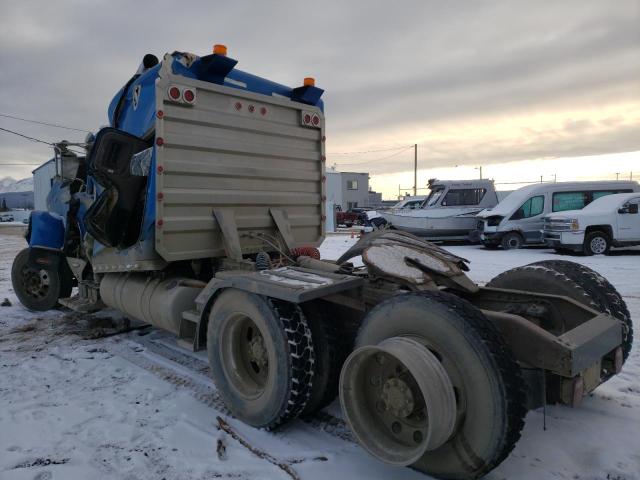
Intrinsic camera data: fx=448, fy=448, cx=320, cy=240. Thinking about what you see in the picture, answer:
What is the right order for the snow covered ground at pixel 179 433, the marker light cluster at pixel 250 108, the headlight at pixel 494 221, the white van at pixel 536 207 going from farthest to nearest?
the headlight at pixel 494 221
the white van at pixel 536 207
the marker light cluster at pixel 250 108
the snow covered ground at pixel 179 433

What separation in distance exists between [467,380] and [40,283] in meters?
6.75

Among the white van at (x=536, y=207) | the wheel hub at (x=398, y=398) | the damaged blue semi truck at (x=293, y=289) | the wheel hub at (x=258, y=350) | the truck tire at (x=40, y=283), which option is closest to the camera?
the damaged blue semi truck at (x=293, y=289)

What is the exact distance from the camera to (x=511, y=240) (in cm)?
1470

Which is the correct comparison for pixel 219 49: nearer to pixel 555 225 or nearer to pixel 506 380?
pixel 506 380

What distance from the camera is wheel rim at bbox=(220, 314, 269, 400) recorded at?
11.1 ft

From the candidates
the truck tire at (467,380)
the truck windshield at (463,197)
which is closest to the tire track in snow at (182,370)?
the truck tire at (467,380)

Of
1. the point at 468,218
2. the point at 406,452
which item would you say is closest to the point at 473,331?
the point at 406,452

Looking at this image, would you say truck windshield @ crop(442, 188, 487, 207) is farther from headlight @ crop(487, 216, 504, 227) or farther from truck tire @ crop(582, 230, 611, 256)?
truck tire @ crop(582, 230, 611, 256)

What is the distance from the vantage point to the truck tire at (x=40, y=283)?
6645 mm

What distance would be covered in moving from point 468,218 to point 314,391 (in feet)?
49.6

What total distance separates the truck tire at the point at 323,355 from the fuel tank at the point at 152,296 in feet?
5.58

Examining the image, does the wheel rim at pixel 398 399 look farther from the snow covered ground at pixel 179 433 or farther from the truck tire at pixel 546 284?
the truck tire at pixel 546 284

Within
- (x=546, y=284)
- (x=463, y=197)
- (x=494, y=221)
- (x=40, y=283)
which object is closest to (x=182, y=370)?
(x=546, y=284)

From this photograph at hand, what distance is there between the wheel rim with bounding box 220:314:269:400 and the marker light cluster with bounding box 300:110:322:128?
2.67 meters
